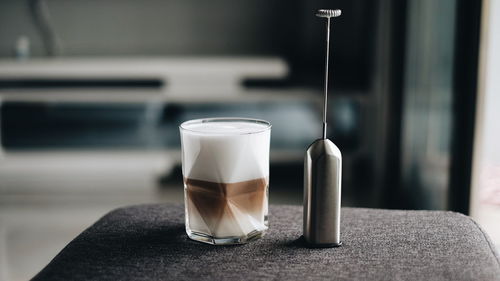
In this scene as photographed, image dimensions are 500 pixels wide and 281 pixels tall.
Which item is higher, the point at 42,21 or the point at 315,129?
the point at 42,21

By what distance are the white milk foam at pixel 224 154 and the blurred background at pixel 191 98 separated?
1042 millimetres

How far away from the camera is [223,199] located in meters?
0.55

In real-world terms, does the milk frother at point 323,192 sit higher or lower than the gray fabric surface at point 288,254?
higher

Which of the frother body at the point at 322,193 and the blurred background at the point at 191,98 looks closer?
the frother body at the point at 322,193

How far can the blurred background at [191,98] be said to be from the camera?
1.82 meters

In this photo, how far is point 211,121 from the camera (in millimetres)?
631

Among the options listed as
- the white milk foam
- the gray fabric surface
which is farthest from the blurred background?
the white milk foam

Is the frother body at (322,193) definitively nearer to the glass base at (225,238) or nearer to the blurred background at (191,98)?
the glass base at (225,238)

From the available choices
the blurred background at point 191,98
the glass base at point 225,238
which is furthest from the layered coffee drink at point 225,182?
the blurred background at point 191,98

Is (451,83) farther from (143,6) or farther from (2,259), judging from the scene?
(143,6)

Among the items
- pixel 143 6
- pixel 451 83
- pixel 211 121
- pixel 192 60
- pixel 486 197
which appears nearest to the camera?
pixel 211 121

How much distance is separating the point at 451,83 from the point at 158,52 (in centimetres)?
166

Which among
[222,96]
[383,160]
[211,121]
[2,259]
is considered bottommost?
[2,259]

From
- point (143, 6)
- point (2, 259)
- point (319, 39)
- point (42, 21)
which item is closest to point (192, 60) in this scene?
point (143, 6)
